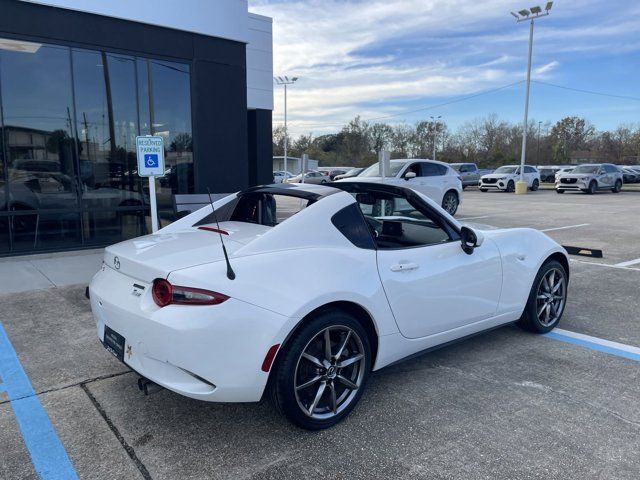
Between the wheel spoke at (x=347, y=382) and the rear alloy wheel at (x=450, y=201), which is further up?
the rear alloy wheel at (x=450, y=201)

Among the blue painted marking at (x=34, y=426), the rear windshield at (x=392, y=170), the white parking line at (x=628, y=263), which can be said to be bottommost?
the blue painted marking at (x=34, y=426)

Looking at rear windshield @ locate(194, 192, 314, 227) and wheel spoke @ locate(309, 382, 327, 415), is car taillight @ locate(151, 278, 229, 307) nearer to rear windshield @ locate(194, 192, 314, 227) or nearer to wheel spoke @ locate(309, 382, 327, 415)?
wheel spoke @ locate(309, 382, 327, 415)

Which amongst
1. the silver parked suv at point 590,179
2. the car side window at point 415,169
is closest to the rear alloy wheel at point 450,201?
the car side window at point 415,169

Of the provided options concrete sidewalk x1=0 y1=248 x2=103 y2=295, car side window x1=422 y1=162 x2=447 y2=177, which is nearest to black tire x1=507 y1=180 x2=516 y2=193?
car side window x1=422 y1=162 x2=447 y2=177

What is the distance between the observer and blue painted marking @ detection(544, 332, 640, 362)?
4145mm

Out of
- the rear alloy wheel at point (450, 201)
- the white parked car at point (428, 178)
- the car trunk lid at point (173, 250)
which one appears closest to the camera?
the car trunk lid at point (173, 250)

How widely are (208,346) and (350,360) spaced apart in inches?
37.4

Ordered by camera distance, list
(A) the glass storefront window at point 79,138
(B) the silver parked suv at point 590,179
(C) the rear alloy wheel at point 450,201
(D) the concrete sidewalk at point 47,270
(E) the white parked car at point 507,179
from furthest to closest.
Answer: (E) the white parked car at point 507,179 → (B) the silver parked suv at point 590,179 → (C) the rear alloy wheel at point 450,201 → (A) the glass storefront window at point 79,138 → (D) the concrete sidewalk at point 47,270

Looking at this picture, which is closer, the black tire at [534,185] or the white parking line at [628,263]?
the white parking line at [628,263]

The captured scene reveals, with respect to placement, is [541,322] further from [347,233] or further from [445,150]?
[445,150]

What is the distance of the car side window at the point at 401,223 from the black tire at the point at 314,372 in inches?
34.5

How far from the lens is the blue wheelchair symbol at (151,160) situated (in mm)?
5954

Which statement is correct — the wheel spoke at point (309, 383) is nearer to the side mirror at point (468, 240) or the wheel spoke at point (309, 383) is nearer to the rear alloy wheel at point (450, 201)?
the side mirror at point (468, 240)

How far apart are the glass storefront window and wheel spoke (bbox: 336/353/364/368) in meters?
7.80
